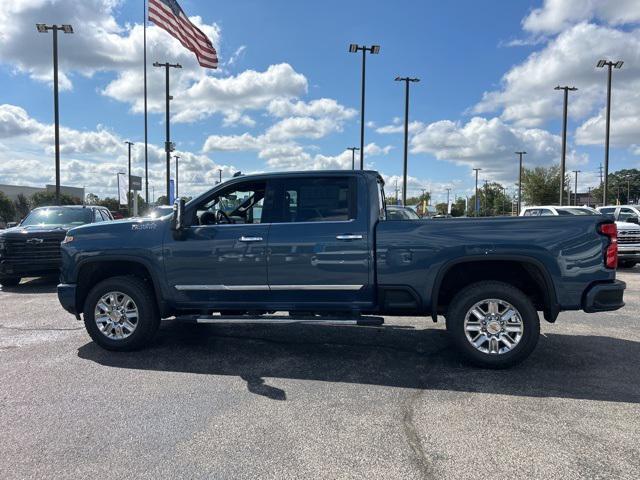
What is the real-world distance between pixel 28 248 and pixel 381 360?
855 centimetres

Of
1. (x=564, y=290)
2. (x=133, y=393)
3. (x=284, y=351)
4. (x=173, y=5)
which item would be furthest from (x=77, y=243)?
(x=173, y=5)

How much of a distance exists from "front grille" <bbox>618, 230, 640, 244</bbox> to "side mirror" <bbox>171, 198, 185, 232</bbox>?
13.2 meters

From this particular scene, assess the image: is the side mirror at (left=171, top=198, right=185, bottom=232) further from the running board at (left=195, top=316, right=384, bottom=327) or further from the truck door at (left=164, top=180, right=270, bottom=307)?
the running board at (left=195, top=316, right=384, bottom=327)

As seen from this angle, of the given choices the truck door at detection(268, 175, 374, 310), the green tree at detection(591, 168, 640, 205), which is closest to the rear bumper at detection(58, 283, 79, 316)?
the truck door at detection(268, 175, 374, 310)

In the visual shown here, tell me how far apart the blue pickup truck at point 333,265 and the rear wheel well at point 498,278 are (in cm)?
2

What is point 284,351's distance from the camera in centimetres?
585

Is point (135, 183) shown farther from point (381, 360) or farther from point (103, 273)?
point (381, 360)

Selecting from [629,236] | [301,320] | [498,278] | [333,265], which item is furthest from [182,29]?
[498,278]

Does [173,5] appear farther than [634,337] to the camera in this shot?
Yes

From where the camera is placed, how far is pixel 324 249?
17.3 ft

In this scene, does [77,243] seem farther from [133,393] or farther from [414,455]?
[414,455]

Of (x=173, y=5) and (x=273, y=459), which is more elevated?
A: (x=173, y=5)

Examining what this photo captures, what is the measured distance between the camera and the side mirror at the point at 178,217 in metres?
5.43

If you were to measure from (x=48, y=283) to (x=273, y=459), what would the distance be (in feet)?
35.0
